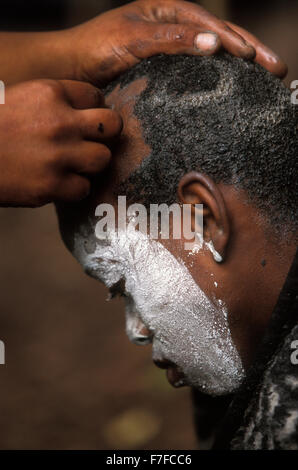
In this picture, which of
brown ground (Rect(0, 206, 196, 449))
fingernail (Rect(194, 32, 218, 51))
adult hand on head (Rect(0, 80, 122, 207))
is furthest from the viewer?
brown ground (Rect(0, 206, 196, 449))

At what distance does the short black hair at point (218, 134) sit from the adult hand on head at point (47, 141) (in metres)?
0.11

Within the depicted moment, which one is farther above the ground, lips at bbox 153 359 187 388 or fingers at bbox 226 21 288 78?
fingers at bbox 226 21 288 78

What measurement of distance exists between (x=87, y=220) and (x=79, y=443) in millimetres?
1419

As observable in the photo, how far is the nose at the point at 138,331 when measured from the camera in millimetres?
1474

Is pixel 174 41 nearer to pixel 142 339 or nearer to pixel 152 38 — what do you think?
pixel 152 38

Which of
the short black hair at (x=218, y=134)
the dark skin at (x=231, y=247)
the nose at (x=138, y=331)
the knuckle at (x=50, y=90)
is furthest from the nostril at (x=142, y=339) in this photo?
the knuckle at (x=50, y=90)

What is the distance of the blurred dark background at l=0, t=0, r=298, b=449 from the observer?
2.53 metres

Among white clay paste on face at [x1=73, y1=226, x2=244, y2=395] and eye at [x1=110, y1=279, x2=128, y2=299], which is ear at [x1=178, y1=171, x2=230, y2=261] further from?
eye at [x1=110, y1=279, x2=128, y2=299]

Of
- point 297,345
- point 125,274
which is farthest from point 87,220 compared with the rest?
point 297,345

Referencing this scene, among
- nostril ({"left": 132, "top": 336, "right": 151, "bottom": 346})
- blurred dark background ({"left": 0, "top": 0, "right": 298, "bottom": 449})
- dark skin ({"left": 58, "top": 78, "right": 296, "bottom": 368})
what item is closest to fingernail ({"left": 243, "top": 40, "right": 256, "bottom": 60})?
dark skin ({"left": 58, "top": 78, "right": 296, "bottom": 368})

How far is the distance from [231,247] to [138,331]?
1.24 ft

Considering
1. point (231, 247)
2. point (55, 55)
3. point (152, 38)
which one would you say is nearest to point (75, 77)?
point (55, 55)

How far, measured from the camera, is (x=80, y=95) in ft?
4.10

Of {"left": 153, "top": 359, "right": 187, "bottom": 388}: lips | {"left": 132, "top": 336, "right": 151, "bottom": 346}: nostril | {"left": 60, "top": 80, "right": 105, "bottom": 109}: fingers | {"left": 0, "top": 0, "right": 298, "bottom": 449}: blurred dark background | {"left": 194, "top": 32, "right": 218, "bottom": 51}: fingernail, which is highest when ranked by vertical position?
{"left": 194, "top": 32, "right": 218, "bottom": 51}: fingernail
